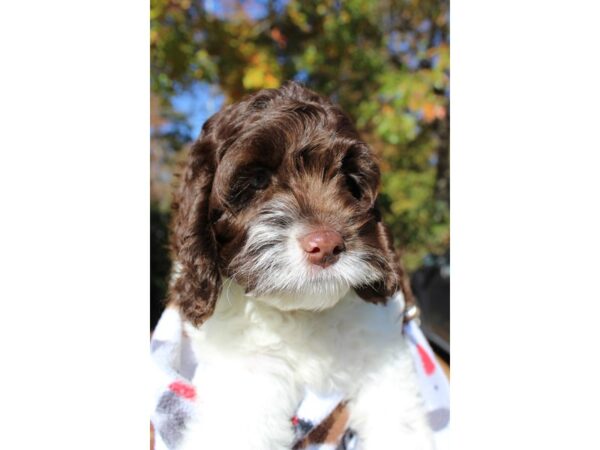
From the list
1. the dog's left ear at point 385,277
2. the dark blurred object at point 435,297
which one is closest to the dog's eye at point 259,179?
the dog's left ear at point 385,277

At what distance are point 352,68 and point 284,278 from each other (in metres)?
2.33

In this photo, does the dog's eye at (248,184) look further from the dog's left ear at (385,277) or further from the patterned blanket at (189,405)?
the patterned blanket at (189,405)

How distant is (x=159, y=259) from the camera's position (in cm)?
273

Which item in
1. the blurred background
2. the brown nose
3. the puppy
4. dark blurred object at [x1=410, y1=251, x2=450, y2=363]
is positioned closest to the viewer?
the brown nose

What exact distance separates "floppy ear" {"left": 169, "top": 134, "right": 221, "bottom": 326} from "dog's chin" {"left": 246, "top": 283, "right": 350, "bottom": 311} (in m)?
0.19

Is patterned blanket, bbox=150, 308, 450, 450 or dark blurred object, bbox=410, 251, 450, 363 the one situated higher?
patterned blanket, bbox=150, 308, 450, 450

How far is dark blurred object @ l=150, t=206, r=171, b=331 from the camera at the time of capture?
265 cm

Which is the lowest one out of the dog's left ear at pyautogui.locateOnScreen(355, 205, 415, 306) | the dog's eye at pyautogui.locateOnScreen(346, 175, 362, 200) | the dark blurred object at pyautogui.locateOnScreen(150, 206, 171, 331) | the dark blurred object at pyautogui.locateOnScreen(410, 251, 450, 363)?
the dark blurred object at pyautogui.locateOnScreen(410, 251, 450, 363)

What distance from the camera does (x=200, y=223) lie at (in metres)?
2.21

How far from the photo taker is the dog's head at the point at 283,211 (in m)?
1.96

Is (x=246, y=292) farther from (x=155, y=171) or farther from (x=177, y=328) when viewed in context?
(x=155, y=171)

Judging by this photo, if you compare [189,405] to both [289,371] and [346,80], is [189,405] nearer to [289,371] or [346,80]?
[289,371]

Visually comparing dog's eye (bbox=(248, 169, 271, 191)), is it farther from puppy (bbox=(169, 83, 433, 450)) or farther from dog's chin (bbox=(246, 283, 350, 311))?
dog's chin (bbox=(246, 283, 350, 311))

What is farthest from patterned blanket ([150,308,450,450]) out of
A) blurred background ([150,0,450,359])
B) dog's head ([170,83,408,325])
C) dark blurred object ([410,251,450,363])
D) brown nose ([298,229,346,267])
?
brown nose ([298,229,346,267])
